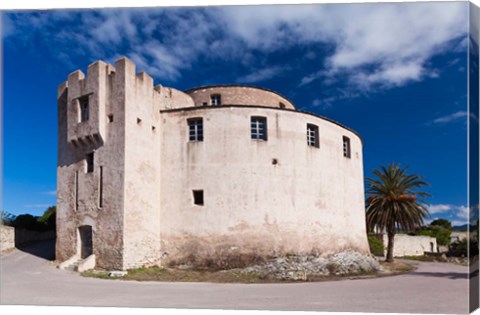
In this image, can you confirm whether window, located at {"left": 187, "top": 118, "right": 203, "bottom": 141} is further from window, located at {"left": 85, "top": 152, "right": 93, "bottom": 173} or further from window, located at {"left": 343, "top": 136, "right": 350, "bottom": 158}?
window, located at {"left": 343, "top": 136, "right": 350, "bottom": 158}

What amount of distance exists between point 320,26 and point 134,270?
11922 millimetres

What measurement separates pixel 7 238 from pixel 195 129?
40.1ft

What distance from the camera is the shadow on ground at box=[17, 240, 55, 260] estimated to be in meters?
22.3

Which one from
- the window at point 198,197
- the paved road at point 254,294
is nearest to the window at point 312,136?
the window at point 198,197

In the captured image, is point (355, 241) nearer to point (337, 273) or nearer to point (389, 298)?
point (337, 273)

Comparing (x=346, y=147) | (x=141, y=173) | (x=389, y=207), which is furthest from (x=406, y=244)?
(x=141, y=173)

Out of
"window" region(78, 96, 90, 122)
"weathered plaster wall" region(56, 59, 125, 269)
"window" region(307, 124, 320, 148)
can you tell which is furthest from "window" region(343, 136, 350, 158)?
"window" region(78, 96, 90, 122)

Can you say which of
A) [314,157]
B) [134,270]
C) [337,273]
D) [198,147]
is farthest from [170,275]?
[314,157]

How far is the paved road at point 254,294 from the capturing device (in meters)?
11.1

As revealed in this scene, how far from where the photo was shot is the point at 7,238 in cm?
2394

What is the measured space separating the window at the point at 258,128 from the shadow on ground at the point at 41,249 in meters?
11.4

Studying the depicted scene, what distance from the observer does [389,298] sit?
1173cm

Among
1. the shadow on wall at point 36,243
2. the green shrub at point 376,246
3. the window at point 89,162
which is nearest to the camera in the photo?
the window at point 89,162

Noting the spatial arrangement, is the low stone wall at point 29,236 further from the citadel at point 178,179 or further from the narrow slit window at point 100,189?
the narrow slit window at point 100,189
